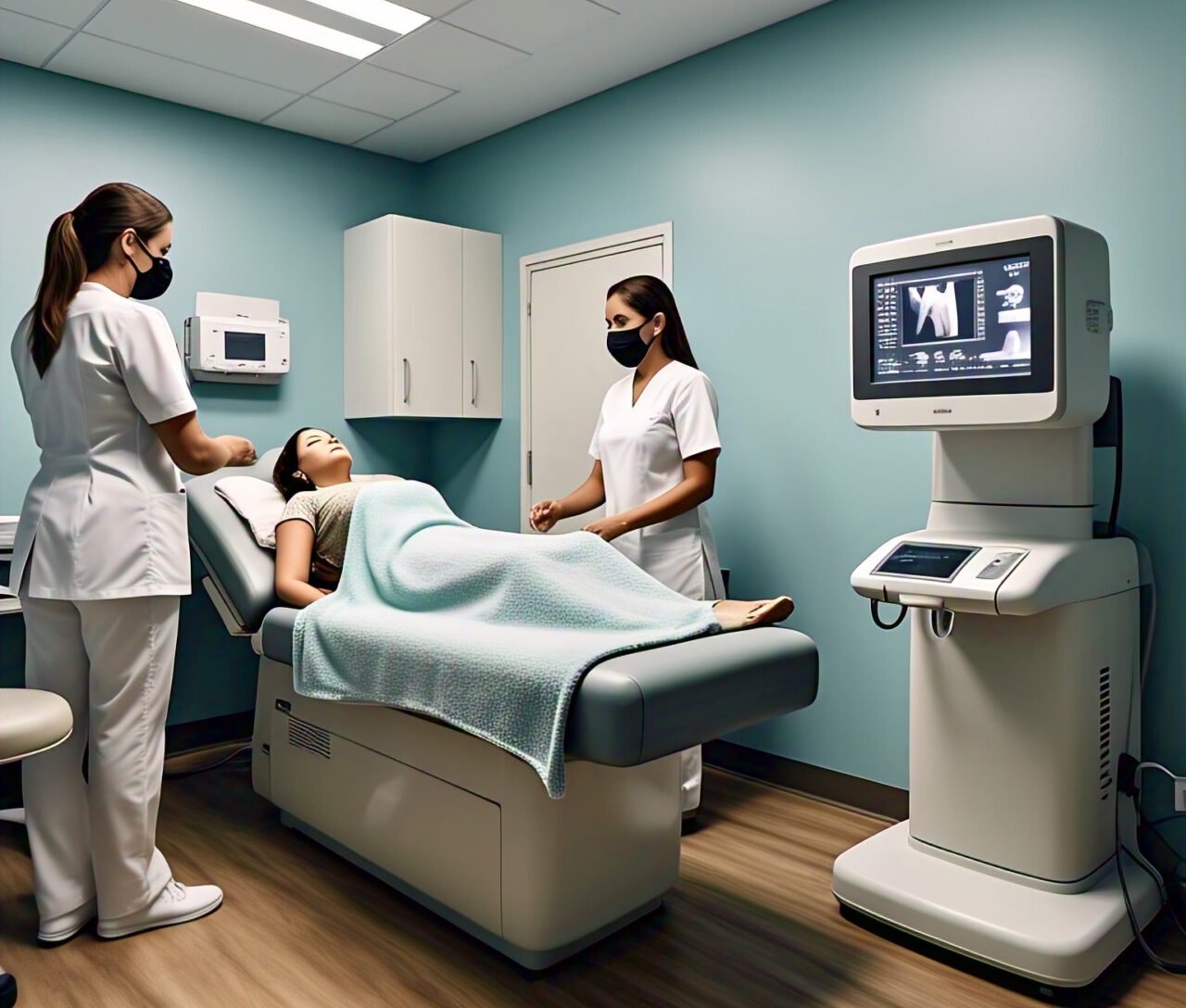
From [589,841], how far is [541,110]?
265 cm

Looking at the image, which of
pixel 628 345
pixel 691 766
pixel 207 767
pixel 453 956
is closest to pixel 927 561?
pixel 691 766

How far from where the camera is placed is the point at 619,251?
10.6 ft

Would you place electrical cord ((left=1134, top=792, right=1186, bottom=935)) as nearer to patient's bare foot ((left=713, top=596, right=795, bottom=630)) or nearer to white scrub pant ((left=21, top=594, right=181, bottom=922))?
patient's bare foot ((left=713, top=596, right=795, bottom=630))

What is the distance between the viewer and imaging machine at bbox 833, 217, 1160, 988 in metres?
1.77

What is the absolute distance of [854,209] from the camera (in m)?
2.59

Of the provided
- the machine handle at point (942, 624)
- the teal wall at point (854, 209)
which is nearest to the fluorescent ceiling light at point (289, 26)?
the teal wall at point (854, 209)

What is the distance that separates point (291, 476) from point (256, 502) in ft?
0.55

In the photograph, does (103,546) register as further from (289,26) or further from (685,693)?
(289,26)

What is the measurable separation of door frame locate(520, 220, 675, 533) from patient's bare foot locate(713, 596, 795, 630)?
1544 millimetres

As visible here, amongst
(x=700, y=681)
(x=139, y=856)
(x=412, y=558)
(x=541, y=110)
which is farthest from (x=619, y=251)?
(x=139, y=856)

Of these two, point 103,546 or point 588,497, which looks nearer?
point 103,546

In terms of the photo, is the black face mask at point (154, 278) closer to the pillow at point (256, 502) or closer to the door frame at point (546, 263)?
the pillow at point (256, 502)

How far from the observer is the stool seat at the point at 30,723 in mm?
1522

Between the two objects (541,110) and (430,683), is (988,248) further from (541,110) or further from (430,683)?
(541,110)
